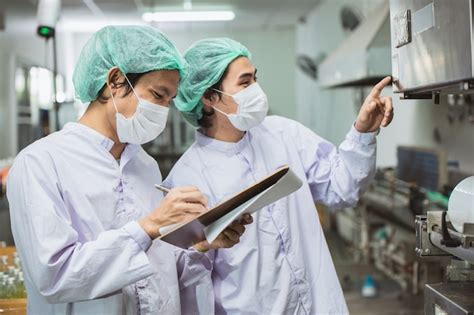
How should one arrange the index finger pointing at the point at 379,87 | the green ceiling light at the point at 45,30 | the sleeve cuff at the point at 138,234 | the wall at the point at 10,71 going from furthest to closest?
the wall at the point at 10,71, the green ceiling light at the point at 45,30, the index finger pointing at the point at 379,87, the sleeve cuff at the point at 138,234

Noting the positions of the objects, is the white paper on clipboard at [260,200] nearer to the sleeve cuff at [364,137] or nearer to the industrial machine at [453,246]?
the industrial machine at [453,246]

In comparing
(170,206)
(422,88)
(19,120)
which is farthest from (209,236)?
(19,120)

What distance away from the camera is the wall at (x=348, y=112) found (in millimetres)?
3719

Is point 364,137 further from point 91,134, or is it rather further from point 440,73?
point 91,134

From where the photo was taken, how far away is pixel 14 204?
1200 mm

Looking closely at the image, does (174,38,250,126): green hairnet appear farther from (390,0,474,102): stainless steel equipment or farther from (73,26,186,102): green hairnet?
→ (390,0,474,102): stainless steel equipment

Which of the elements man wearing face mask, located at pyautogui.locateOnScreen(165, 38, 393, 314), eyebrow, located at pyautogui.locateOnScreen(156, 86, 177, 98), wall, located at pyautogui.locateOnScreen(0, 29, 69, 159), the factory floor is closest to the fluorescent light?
wall, located at pyautogui.locateOnScreen(0, 29, 69, 159)

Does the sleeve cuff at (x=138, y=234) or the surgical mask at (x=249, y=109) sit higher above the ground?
the surgical mask at (x=249, y=109)

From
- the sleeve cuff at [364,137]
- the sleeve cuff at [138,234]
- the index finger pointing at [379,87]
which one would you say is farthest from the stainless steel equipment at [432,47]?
the sleeve cuff at [138,234]

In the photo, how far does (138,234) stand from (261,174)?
51 centimetres

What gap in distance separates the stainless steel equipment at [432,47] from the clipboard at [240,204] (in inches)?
11.9

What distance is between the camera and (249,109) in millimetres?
1631

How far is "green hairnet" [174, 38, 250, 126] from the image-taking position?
1.65 meters

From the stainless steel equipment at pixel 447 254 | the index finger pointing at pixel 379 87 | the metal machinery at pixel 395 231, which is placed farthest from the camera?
the metal machinery at pixel 395 231
